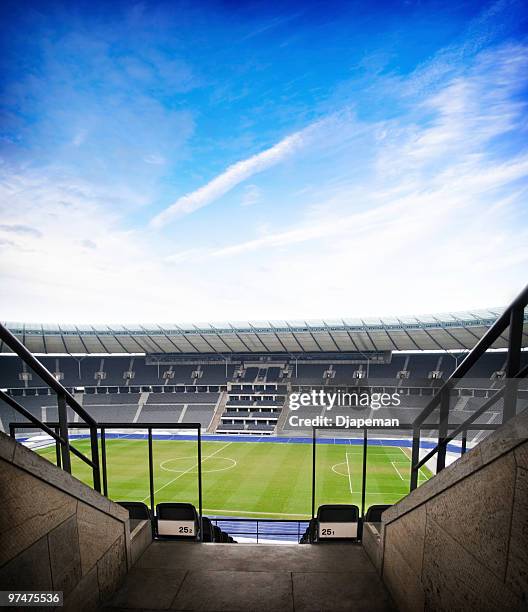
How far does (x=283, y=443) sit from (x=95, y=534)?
106 feet

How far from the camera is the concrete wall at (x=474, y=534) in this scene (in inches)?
69.7

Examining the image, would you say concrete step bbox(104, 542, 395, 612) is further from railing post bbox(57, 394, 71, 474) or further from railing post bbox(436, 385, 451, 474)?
railing post bbox(436, 385, 451, 474)

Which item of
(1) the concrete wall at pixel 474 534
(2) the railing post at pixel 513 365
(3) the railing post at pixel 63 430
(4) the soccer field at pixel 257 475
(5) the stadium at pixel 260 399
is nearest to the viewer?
(1) the concrete wall at pixel 474 534

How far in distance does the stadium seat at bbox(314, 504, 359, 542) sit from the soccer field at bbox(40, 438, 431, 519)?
13410mm

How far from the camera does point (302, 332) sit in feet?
151

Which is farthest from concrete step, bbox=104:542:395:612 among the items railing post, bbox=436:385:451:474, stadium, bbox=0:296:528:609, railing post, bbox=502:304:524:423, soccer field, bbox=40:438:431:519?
soccer field, bbox=40:438:431:519

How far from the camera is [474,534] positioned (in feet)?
6.84

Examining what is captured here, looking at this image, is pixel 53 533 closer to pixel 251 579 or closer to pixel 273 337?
pixel 251 579

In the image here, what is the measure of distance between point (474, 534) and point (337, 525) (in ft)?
10.8

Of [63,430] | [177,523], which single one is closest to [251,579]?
[177,523]

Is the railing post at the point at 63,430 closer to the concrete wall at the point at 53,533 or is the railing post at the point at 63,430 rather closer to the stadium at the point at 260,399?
the concrete wall at the point at 53,533

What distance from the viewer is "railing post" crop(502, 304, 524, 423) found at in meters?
2.34

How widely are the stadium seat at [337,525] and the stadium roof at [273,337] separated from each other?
4044 cm

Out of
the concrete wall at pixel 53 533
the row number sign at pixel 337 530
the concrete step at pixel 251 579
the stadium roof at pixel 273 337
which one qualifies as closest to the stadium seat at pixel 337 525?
the row number sign at pixel 337 530
